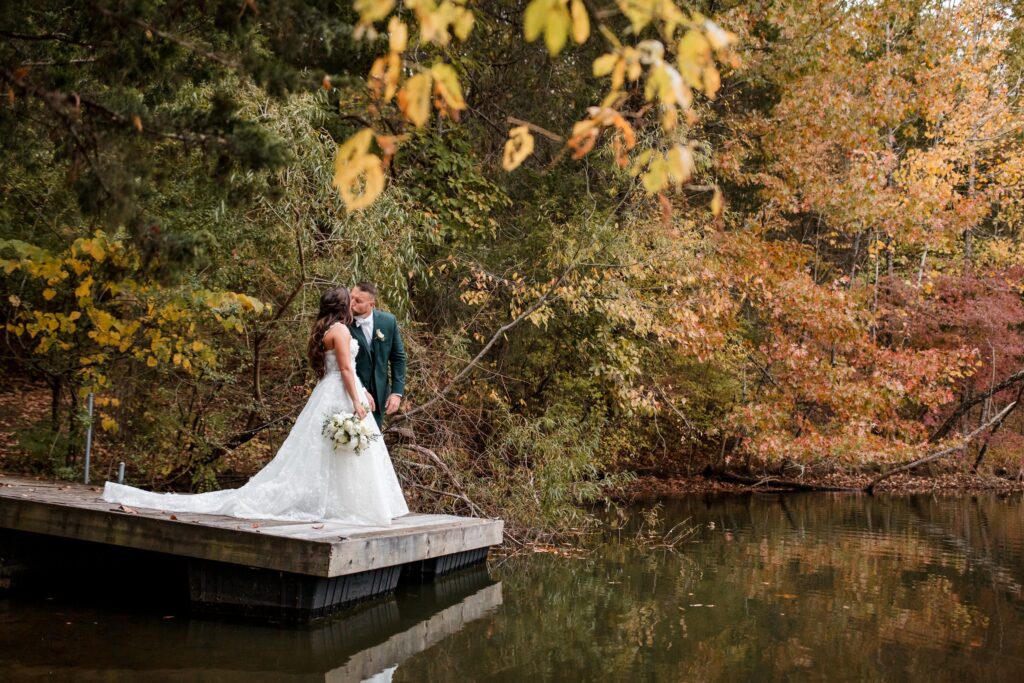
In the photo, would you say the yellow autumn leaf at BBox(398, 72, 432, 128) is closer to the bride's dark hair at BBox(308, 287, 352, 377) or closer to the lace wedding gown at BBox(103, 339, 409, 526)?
the bride's dark hair at BBox(308, 287, 352, 377)

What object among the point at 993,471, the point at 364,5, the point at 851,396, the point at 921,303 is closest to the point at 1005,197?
the point at 921,303

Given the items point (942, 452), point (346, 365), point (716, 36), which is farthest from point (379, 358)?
point (942, 452)

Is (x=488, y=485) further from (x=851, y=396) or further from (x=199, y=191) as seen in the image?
(x=851, y=396)

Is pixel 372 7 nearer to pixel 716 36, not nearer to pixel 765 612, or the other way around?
pixel 716 36

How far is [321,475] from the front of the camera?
7.95 m

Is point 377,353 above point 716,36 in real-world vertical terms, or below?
below

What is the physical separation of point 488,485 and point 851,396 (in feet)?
30.3

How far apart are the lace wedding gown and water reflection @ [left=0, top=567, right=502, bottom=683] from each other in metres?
0.83

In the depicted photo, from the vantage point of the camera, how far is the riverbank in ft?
64.6

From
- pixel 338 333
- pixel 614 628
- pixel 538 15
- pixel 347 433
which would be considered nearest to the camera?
pixel 538 15

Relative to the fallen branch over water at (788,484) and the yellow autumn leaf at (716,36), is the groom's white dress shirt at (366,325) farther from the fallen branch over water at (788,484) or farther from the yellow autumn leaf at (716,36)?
the fallen branch over water at (788,484)

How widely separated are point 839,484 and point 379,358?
14.3 metres

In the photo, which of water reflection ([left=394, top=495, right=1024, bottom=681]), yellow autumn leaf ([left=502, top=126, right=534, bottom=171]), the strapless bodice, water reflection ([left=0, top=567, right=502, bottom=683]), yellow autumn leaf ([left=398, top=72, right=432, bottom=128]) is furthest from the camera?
the strapless bodice

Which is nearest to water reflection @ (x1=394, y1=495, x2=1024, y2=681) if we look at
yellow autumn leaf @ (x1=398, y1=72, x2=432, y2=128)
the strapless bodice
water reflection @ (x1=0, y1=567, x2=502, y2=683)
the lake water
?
the lake water
